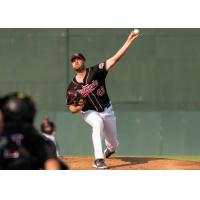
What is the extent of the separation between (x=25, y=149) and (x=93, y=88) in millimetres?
5002

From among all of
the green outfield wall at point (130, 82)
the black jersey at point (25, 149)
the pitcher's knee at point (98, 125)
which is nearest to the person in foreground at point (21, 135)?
the black jersey at point (25, 149)

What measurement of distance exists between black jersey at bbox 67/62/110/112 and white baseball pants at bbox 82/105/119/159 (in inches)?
4.1

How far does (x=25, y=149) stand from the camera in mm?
4355

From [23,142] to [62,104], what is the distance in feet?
33.7

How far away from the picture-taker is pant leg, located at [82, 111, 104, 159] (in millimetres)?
8992

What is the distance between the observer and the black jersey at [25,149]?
4.29 meters

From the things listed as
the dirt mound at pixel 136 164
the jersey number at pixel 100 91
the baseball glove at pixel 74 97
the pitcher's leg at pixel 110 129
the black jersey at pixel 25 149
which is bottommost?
the dirt mound at pixel 136 164

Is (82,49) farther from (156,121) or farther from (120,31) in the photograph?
(156,121)

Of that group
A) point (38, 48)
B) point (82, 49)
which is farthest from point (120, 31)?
point (38, 48)

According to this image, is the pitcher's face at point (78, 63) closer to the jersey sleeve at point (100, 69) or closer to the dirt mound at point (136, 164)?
the jersey sleeve at point (100, 69)

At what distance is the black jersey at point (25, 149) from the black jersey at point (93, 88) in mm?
4803

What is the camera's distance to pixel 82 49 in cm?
1459

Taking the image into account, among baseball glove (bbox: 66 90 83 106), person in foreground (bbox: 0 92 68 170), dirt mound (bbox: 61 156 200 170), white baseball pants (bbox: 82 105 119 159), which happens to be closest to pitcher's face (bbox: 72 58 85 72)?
baseball glove (bbox: 66 90 83 106)

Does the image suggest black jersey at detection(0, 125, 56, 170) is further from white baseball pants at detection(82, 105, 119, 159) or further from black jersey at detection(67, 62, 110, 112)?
black jersey at detection(67, 62, 110, 112)
